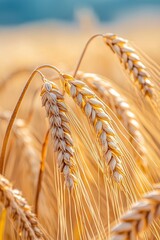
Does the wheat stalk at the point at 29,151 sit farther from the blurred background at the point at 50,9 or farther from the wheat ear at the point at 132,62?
the blurred background at the point at 50,9

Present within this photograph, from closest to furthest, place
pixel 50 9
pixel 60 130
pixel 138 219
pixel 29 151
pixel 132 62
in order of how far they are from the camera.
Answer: pixel 138 219, pixel 60 130, pixel 132 62, pixel 29 151, pixel 50 9

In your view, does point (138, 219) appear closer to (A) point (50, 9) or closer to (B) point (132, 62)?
(B) point (132, 62)

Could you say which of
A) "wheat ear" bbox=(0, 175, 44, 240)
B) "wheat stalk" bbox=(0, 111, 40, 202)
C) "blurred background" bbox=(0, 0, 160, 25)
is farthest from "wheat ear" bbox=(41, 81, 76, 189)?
"blurred background" bbox=(0, 0, 160, 25)

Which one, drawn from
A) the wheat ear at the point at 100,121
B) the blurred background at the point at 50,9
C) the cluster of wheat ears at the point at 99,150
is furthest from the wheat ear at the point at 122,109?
the blurred background at the point at 50,9

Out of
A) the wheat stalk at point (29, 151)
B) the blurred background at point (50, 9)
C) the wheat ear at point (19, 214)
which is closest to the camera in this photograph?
the wheat ear at point (19, 214)

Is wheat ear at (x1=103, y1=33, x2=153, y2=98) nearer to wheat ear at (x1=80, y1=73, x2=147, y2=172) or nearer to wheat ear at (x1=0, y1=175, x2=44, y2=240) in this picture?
wheat ear at (x1=80, y1=73, x2=147, y2=172)

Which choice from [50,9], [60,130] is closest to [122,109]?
[60,130]
